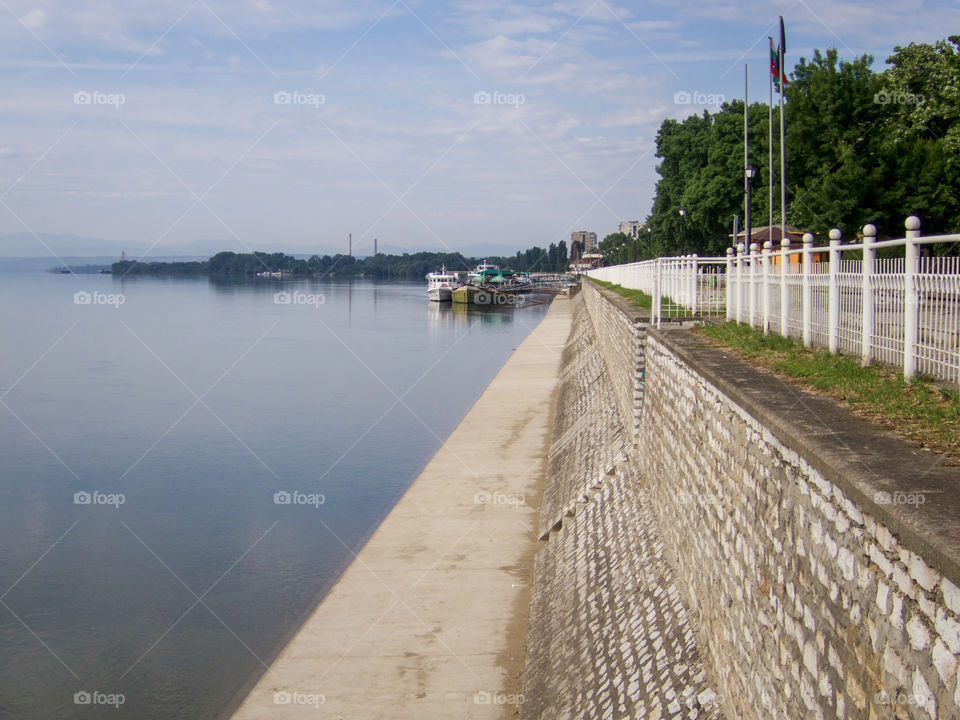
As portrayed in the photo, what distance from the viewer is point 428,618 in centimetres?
1291

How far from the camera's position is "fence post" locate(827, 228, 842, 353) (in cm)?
880

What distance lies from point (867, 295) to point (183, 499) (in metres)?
17.5

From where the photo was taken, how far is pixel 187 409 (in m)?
33.1

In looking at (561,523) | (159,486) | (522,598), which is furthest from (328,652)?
(159,486)

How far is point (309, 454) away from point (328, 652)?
14.3 m

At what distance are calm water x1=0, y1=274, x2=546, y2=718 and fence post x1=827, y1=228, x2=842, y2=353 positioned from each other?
877 cm

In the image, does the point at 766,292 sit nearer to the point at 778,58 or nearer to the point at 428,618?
the point at 428,618

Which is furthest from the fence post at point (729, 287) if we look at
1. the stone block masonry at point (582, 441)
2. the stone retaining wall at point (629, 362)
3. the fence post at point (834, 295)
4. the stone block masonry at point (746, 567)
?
the fence post at point (834, 295)

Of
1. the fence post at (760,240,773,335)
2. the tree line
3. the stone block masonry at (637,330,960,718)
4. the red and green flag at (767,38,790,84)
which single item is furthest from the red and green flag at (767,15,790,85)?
the stone block masonry at (637,330,960,718)

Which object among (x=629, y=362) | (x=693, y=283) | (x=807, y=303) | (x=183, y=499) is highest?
(x=693, y=283)

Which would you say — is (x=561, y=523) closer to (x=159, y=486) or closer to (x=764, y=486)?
(x=764, y=486)

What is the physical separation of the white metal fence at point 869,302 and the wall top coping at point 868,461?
880 mm

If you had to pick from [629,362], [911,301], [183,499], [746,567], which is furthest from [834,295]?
[183,499]

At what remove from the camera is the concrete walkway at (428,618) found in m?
10.8
